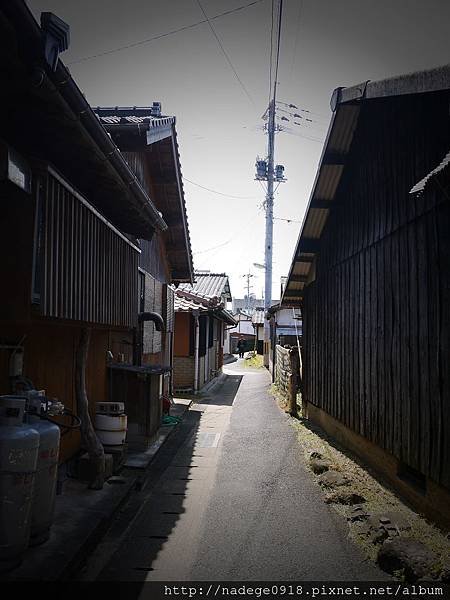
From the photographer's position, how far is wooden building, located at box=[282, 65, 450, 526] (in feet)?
18.2

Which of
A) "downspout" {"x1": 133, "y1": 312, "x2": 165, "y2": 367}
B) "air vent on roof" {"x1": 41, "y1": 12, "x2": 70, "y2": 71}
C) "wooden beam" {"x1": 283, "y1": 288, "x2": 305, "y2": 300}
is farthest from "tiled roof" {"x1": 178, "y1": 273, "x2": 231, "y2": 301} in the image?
"air vent on roof" {"x1": 41, "y1": 12, "x2": 70, "y2": 71}

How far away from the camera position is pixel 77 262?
546 cm

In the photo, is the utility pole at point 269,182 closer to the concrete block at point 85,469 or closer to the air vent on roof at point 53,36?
the concrete block at point 85,469

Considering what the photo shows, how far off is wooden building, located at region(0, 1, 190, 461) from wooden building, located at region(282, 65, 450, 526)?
3.62 meters

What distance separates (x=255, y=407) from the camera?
52.5 ft

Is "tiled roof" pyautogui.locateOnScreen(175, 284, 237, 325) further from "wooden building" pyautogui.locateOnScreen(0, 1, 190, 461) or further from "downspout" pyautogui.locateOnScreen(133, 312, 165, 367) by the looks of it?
"wooden building" pyautogui.locateOnScreen(0, 1, 190, 461)

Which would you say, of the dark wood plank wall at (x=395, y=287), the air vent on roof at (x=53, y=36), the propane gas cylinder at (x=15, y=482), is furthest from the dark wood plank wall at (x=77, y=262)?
the dark wood plank wall at (x=395, y=287)

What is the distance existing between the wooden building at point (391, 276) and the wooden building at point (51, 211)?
362 cm

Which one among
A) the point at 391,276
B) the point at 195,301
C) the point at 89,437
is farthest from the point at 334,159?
the point at 195,301

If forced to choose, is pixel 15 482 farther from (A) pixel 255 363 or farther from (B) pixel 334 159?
(A) pixel 255 363

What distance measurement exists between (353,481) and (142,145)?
704cm

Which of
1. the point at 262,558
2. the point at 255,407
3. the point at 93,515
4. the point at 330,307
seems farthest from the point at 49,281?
the point at 255,407

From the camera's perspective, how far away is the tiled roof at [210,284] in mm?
31564

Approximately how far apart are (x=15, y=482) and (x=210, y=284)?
29.7 m
